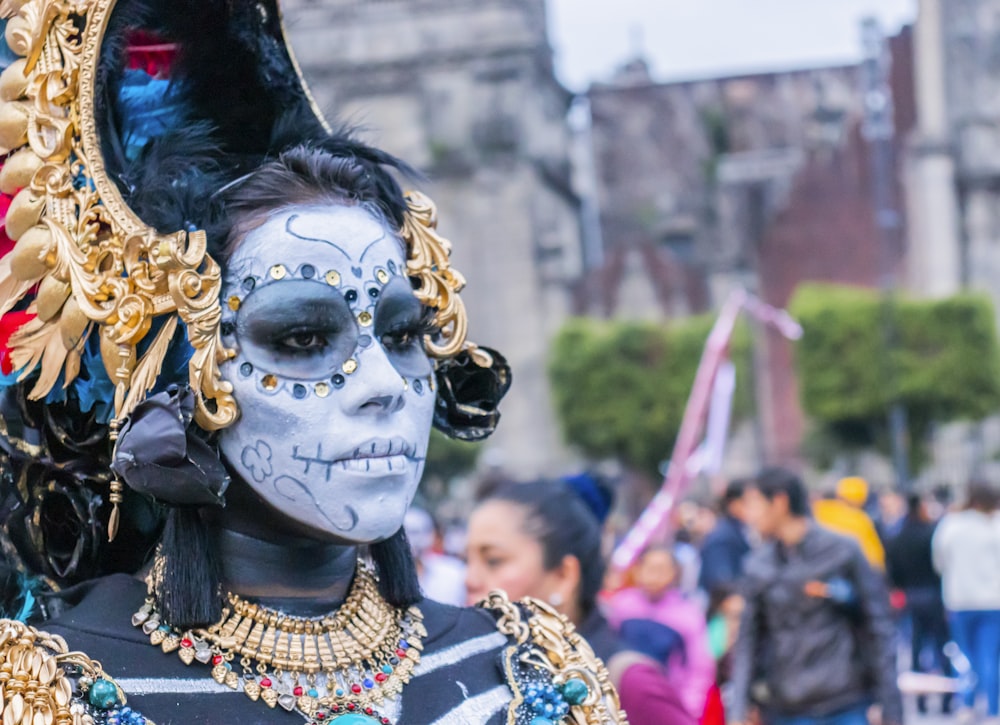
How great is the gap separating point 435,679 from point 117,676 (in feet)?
1.92

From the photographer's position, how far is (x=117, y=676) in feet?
8.41

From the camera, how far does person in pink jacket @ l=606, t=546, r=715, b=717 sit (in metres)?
7.70

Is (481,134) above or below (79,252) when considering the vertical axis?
below

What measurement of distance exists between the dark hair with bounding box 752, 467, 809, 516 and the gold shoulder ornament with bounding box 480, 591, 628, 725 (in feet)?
14.1

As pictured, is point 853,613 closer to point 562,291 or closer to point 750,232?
point 562,291

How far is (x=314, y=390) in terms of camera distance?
2.64 metres

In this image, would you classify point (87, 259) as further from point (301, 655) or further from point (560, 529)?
point (560, 529)

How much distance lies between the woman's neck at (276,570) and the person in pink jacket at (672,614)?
4.80m

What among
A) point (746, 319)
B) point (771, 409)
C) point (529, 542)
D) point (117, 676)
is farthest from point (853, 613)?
point (771, 409)

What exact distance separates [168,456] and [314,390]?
0.27 meters

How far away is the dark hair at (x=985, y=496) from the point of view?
37.3 ft

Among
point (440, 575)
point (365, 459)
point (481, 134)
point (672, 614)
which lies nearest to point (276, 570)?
point (365, 459)

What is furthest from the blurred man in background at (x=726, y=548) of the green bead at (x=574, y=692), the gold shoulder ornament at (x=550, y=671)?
the green bead at (x=574, y=692)

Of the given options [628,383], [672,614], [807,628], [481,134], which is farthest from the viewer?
[481,134]
